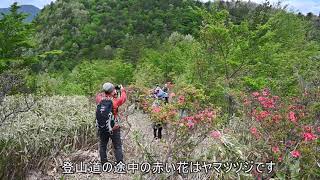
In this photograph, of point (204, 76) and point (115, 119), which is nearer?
point (115, 119)

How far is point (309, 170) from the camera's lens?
6477 mm

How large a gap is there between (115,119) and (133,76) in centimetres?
2326

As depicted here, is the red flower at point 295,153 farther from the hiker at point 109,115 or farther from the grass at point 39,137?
the grass at point 39,137

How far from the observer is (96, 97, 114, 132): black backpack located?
658cm

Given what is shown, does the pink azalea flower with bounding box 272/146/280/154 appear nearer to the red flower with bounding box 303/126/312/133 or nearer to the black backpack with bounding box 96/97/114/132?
the red flower with bounding box 303/126/312/133

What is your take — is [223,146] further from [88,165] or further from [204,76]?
[204,76]

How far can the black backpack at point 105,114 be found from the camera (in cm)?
658

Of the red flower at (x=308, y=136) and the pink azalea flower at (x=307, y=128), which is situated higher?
the pink azalea flower at (x=307, y=128)

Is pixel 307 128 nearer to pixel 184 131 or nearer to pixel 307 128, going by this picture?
pixel 307 128

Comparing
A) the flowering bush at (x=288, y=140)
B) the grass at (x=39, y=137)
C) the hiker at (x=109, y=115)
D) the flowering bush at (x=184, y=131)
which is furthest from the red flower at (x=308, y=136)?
the grass at (x=39, y=137)

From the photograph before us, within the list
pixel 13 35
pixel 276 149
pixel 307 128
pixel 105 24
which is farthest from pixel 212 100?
pixel 105 24

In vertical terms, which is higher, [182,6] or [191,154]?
[182,6]

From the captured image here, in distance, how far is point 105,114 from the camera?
6.57 meters

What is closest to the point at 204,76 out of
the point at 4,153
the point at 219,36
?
the point at 219,36
